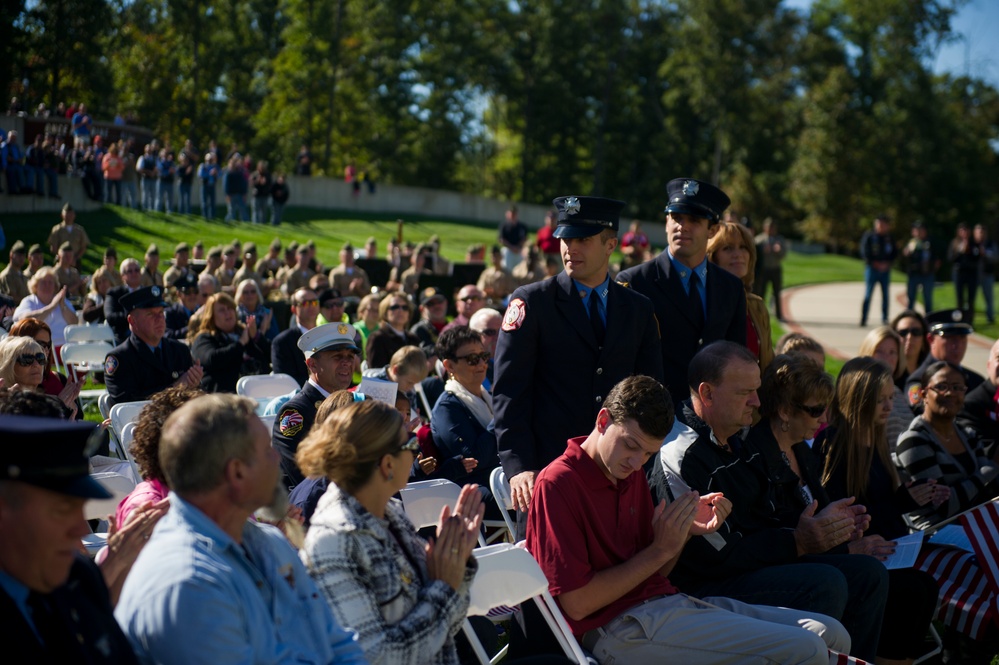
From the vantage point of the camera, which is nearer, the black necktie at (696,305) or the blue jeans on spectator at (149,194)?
the black necktie at (696,305)

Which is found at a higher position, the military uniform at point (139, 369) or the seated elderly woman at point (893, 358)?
the seated elderly woman at point (893, 358)

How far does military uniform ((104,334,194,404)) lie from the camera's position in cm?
745

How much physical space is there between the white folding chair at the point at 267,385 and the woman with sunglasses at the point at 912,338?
191 inches

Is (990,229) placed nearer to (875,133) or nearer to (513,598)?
(875,133)

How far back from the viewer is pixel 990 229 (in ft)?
159

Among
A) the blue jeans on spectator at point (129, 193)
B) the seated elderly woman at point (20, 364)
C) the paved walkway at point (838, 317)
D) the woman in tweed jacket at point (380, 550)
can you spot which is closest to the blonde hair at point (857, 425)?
the woman in tweed jacket at point (380, 550)

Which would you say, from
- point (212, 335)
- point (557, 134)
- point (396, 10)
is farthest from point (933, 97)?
point (212, 335)

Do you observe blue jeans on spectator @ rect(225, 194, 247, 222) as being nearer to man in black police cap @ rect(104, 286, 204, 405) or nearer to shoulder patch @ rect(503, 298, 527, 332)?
man in black police cap @ rect(104, 286, 204, 405)

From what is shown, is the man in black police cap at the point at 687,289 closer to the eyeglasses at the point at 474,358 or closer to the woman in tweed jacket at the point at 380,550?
the eyeglasses at the point at 474,358

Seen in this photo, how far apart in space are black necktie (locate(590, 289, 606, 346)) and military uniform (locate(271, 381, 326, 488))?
1.39 meters

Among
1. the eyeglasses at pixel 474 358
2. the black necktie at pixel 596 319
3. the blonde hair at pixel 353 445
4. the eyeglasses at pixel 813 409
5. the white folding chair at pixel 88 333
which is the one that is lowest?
the white folding chair at pixel 88 333

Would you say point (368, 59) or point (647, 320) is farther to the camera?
point (368, 59)

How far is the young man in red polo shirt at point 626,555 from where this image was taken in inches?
149

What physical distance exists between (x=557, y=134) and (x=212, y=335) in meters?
50.5
